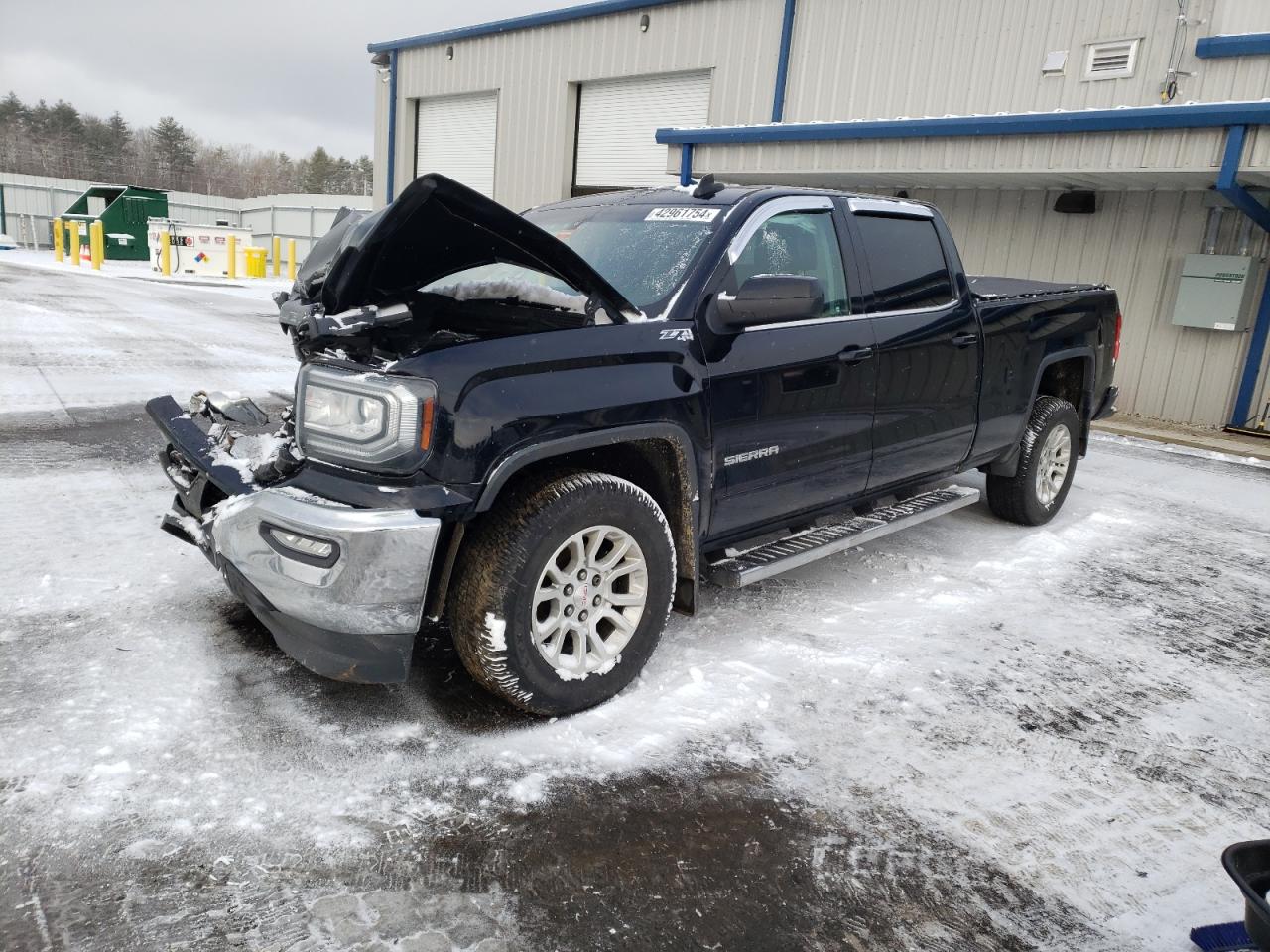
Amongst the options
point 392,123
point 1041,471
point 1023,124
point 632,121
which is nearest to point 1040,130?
point 1023,124

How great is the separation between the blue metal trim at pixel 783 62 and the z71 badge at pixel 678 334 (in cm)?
1283

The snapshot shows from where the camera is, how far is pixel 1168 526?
6.18 meters

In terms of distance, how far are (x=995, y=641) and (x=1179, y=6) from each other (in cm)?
1003

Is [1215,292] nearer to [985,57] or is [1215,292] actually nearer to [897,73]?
[985,57]

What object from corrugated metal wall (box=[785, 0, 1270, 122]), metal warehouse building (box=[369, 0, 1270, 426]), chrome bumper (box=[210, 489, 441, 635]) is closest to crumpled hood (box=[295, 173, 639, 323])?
chrome bumper (box=[210, 489, 441, 635])

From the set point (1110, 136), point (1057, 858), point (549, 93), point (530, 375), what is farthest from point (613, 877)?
point (549, 93)

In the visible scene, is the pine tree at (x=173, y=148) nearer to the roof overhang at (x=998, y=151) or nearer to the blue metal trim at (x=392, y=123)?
the blue metal trim at (x=392, y=123)

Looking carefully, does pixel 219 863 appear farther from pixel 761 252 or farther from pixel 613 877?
pixel 761 252

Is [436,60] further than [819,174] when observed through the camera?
Yes

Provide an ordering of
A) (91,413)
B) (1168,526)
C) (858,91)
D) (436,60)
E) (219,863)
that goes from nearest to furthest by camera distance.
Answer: (219,863)
(1168,526)
(91,413)
(858,91)
(436,60)

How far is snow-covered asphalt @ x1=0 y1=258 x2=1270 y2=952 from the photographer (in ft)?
7.50

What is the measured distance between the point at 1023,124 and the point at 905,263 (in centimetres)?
631

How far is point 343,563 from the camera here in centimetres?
267

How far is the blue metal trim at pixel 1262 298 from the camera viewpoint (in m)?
8.33
